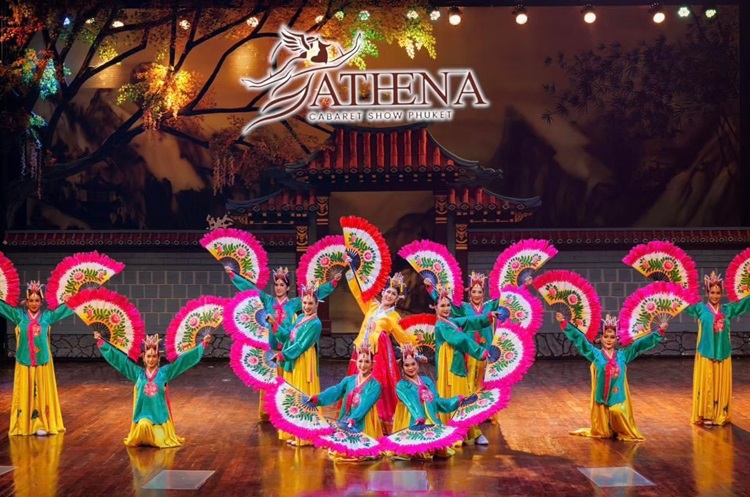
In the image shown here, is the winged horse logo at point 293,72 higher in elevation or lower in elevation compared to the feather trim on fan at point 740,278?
higher

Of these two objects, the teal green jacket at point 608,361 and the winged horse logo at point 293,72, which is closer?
the teal green jacket at point 608,361

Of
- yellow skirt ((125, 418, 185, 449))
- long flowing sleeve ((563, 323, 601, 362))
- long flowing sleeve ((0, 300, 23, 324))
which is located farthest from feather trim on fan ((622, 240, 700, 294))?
long flowing sleeve ((0, 300, 23, 324))

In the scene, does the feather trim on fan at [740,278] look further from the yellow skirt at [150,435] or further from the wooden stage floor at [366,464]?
the yellow skirt at [150,435]

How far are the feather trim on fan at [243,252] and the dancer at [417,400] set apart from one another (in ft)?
6.24

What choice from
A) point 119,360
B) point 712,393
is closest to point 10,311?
point 119,360

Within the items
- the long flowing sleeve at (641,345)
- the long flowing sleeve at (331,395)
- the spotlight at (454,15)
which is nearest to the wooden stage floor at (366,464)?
the long flowing sleeve at (331,395)

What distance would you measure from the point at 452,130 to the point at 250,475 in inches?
322

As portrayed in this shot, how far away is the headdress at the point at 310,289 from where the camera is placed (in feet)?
26.4

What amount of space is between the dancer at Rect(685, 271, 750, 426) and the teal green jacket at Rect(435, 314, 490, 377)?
2.06 meters

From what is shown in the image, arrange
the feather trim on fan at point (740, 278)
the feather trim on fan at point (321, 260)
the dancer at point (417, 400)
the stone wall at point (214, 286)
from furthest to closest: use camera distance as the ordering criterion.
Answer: the stone wall at point (214, 286) → the feather trim on fan at point (740, 278) → the feather trim on fan at point (321, 260) → the dancer at point (417, 400)

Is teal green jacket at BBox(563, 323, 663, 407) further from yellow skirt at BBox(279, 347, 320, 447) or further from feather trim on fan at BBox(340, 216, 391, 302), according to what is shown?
yellow skirt at BBox(279, 347, 320, 447)

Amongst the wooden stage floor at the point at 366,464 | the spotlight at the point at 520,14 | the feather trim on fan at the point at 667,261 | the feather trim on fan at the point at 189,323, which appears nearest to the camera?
the wooden stage floor at the point at 366,464

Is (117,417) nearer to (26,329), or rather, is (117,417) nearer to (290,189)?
(26,329)

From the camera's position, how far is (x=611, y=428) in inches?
318
